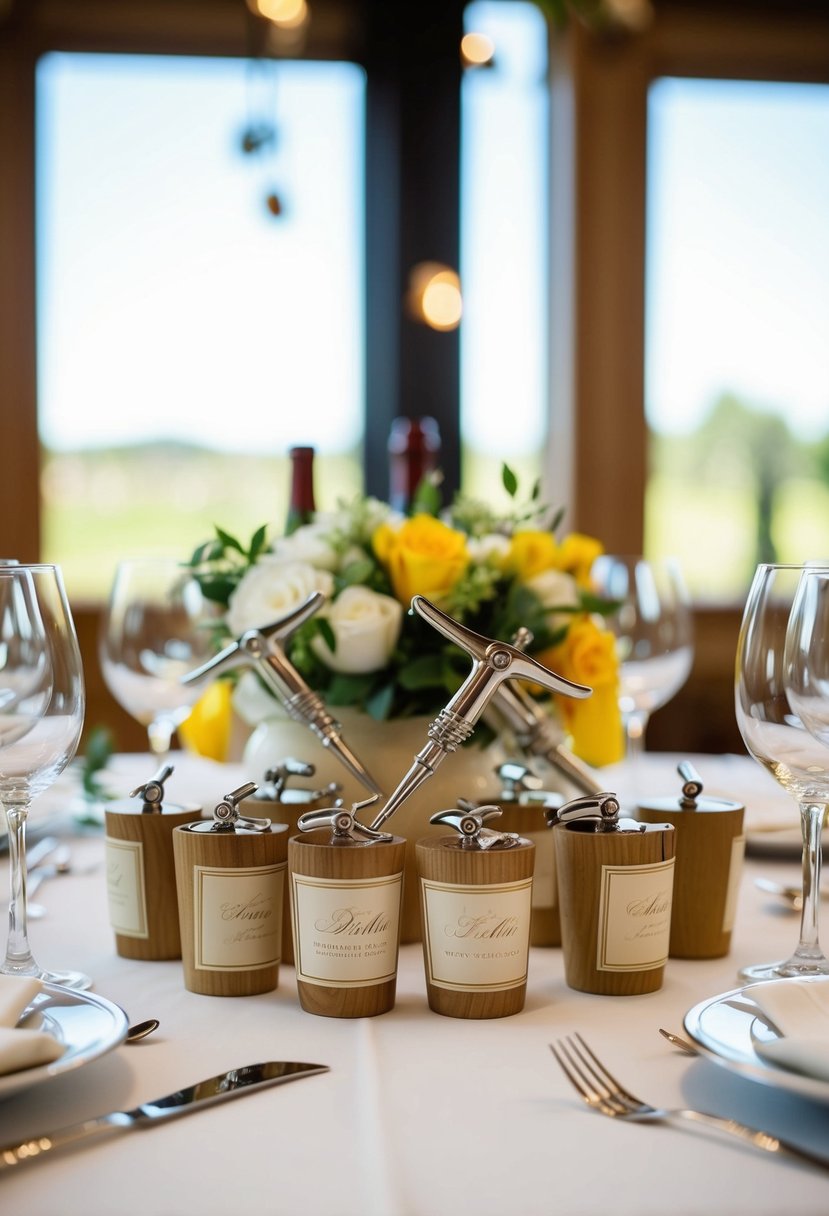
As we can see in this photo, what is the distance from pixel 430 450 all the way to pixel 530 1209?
85cm

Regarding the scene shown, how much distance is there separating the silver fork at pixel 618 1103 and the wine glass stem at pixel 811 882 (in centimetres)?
19

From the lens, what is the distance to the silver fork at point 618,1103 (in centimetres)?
53

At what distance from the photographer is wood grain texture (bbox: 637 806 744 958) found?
85cm

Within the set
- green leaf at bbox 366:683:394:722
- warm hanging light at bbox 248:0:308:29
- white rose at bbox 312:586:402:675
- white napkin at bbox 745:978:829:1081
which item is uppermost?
warm hanging light at bbox 248:0:308:29

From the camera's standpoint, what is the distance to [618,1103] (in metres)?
0.59

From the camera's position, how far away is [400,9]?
3090mm

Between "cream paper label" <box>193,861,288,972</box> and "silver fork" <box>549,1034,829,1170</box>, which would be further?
"cream paper label" <box>193,861,288,972</box>

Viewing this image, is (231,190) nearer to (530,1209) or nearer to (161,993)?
(161,993)

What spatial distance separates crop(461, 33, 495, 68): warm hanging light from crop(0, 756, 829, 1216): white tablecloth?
1.42 metres

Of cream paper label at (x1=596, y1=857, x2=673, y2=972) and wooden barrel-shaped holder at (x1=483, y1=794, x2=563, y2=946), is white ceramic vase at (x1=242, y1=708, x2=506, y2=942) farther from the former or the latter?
cream paper label at (x1=596, y1=857, x2=673, y2=972)

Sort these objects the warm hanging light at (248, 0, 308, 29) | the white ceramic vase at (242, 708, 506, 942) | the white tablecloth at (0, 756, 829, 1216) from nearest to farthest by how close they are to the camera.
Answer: the white tablecloth at (0, 756, 829, 1216) → the white ceramic vase at (242, 708, 506, 942) → the warm hanging light at (248, 0, 308, 29)

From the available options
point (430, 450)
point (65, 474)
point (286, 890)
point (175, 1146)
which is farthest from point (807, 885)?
point (65, 474)

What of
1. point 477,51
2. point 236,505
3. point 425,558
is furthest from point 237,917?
point 236,505

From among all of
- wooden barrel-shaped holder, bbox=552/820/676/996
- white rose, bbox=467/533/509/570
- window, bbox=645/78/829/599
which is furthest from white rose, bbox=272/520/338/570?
window, bbox=645/78/829/599
